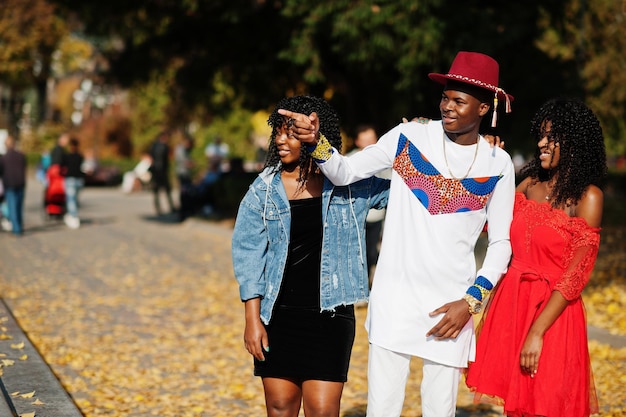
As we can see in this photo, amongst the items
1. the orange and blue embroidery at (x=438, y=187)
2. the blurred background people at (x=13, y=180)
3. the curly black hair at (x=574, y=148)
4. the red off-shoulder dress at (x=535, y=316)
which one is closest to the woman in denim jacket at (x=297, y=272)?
the orange and blue embroidery at (x=438, y=187)

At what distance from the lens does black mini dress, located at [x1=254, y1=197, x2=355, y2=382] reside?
4.05m

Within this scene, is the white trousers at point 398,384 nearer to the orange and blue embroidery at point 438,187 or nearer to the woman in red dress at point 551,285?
the woman in red dress at point 551,285

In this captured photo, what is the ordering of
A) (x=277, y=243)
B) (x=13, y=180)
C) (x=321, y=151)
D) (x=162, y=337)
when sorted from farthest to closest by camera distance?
(x=13, y=180)
(x=162, y=337)
(x=277, y=243)
(x=321, y=151)

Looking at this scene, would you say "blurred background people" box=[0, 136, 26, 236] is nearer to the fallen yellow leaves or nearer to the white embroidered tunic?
the fallen yellow leaves

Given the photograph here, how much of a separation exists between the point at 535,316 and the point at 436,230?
2.51 ft

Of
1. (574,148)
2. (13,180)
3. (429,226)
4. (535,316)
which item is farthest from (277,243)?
(13,180)

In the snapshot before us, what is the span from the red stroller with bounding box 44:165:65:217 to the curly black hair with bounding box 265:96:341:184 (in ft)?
52.5

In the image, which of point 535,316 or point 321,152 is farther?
point 535,316

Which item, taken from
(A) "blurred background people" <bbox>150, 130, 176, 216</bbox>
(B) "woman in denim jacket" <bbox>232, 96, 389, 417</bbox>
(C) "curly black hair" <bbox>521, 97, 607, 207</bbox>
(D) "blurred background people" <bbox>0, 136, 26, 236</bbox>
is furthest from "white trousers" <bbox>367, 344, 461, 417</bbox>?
(A) "blurred background people" <bbox>150, 130, 176, 216</bbox>

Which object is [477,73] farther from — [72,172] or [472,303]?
[72,172]

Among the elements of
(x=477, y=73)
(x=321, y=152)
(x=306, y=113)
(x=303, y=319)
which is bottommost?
(x=303, y=319)

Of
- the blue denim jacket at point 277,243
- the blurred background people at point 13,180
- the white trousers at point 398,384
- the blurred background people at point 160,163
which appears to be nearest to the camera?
the white trousers at point 398,384

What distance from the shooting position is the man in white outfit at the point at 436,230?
3.83 metres

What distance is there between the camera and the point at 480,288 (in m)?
3.87
